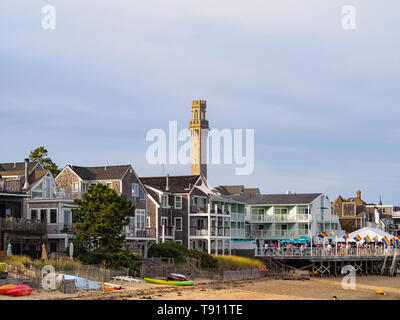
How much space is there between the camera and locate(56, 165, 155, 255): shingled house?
67.6 metres

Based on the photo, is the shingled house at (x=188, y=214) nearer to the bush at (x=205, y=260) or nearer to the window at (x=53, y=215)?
the bush at (x=205, y=260)

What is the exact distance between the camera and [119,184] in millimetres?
68562

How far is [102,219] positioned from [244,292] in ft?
37.7

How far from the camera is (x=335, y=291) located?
191ft

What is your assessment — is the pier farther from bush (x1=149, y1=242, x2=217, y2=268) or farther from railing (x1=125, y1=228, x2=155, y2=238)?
railing (x1=125, y1=228, x2=155, y2=238)

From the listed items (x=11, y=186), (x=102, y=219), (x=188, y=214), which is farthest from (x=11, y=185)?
(x=188, y=214)

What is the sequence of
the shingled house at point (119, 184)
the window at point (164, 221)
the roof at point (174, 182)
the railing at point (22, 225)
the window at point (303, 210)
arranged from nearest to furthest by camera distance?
the railing at point (22, 225), the shingled house at point (119, 184), the window at point (164, 221), the roof at point (174, 182), the window at point (303, 210)

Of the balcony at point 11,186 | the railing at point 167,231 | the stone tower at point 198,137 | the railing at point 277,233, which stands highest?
the stone tower at point 198,137

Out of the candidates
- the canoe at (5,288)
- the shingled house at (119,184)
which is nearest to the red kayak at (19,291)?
the canoe at (5,288)

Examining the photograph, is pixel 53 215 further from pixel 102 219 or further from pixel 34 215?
pixel 102 219

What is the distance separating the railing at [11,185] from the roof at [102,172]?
9.61m

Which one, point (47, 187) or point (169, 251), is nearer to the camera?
point (47, 187)

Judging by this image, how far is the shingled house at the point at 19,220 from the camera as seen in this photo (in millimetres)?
53969
